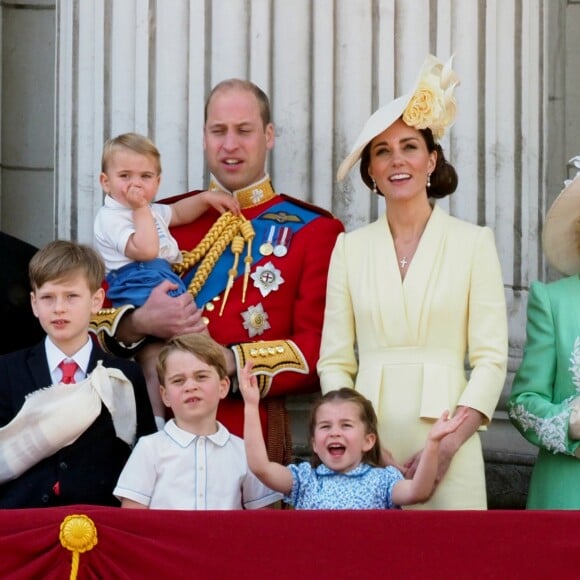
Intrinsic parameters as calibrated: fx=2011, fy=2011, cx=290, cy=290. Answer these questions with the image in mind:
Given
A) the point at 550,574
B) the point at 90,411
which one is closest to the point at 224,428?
the point at 90,411

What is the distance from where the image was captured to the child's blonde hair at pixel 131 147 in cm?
574

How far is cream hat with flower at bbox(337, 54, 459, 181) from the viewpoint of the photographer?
18.0 ft

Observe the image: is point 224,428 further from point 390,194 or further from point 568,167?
point 568,167

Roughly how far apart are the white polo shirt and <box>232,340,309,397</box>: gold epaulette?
369 mm

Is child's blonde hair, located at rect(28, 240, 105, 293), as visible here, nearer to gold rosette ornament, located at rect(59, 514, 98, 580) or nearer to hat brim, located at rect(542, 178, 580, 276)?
gold rosette ornament, located at rect(59, 514, 98, 580)

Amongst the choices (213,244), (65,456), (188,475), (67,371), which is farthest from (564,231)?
(65,456)

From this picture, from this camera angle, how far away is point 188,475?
5.09 meters

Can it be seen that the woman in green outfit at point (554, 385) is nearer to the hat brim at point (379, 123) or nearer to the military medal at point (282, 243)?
the hat brim at point (379, 123)

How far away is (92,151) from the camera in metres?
6.40

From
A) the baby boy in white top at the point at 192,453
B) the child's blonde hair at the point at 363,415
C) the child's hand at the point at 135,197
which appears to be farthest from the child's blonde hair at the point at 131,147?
the child's blonde hair at the point at 363,415

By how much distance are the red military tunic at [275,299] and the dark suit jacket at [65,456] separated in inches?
18.3

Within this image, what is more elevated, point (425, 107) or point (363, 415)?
point (425, 107)

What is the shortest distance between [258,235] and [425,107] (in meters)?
0.73

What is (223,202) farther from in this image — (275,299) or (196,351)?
(196,351)
